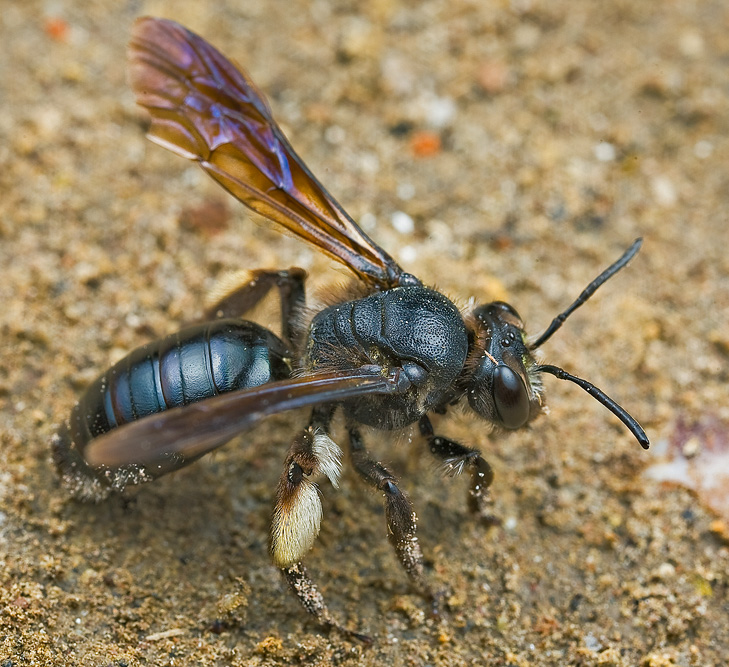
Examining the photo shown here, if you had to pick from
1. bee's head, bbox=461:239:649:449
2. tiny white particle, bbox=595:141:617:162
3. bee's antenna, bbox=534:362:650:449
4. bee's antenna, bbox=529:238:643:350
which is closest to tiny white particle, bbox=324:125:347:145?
tiny white particle, bbox=595:141:617:162

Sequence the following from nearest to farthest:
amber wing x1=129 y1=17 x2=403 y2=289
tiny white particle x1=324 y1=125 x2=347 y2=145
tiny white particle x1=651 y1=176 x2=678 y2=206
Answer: amber wing x1=129 y1=17 x2=403 y2=289, tiny white particle x1=651 y1=176 x2=678 y2=206, tiny white particle x1=324 y1=125 x2=347 y2=145

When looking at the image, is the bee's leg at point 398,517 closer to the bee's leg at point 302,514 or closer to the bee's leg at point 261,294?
the bee's leg at point 302,514

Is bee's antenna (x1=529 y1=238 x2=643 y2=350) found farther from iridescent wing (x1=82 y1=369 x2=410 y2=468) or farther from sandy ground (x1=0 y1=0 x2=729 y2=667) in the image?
iridescent wing (x1=82 y1=369 x2=410 y2=468)

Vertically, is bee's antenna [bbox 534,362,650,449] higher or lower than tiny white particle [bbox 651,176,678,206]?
higher

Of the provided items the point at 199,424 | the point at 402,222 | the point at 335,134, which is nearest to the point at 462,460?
the point at 199,424

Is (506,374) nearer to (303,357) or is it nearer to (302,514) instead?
(303,357)

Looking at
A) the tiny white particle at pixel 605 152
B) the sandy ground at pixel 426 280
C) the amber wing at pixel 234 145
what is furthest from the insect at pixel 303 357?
the tiny white particle at pixel 605 152

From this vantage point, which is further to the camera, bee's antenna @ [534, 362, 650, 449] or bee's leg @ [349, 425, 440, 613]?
bee's leg @ [349, 425, 440, 613]

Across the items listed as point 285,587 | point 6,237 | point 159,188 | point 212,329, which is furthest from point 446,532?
point 6,237
